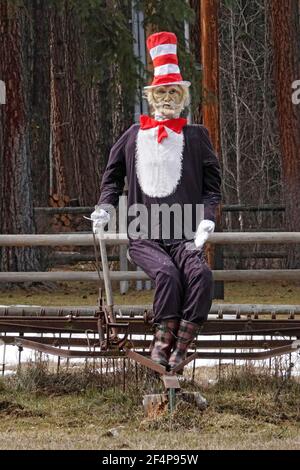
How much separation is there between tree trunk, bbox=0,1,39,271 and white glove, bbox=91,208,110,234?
30.8ft

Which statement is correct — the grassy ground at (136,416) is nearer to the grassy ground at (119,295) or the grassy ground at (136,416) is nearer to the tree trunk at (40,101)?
the grassy ground at (119,295)

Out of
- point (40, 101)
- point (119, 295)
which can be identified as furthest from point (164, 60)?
point (40, 101)

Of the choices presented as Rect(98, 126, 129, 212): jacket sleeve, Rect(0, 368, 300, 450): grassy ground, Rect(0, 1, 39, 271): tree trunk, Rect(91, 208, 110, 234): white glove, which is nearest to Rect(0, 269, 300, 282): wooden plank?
Rect(0, 368, 300, 450): grassy ground

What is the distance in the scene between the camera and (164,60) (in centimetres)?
709

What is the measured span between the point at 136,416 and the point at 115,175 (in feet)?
4.72

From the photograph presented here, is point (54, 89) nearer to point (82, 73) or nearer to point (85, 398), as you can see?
point (82, 73)

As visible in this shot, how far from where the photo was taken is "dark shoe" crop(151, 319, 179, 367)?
6.73 metres

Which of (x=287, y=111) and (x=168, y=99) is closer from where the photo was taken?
(x=168, y=99)

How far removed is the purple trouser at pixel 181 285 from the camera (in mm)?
6652

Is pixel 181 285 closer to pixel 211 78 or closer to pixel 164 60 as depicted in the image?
pixel 164 60

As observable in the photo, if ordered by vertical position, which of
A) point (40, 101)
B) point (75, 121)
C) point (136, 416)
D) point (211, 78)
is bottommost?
point (136, 416)

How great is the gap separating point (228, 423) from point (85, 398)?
110 centimetres

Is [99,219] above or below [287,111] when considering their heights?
below

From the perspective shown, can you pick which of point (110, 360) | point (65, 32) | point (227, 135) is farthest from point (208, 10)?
point (227, 135)
